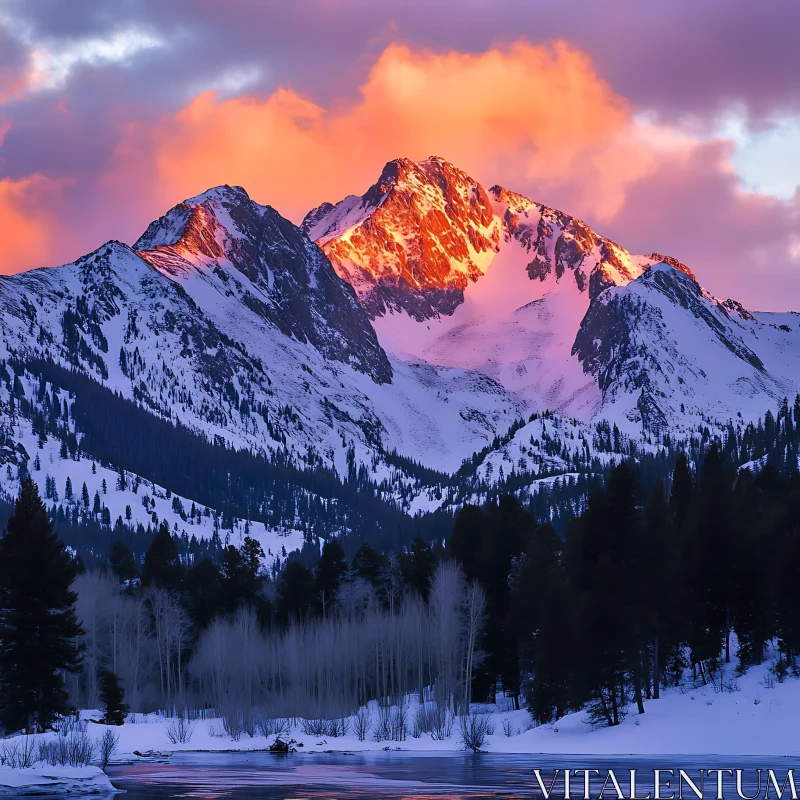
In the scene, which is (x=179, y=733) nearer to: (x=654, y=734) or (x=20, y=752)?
(x=654, y=734)

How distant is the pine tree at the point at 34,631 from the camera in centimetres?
6794

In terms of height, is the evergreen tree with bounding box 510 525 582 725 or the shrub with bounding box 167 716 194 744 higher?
the evergreen tree with bounding box 510 525 582 725

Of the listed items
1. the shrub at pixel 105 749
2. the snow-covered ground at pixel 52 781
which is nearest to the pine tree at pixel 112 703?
the shrub at pixel 105 749

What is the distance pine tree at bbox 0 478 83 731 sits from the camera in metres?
67.9

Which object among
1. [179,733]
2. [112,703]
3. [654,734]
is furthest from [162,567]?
[654,734]

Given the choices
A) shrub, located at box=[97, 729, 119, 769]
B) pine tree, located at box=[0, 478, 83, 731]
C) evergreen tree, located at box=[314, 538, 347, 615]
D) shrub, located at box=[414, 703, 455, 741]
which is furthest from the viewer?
evergreen tree, located at box=[314, 538, 347, 615]

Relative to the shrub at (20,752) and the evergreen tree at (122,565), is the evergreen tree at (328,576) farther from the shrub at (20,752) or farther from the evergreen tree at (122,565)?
the shrub at (20,752)

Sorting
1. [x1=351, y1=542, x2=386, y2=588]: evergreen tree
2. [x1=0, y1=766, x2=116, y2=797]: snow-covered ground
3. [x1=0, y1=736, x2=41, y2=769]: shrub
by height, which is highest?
[x1=351, y1=542, x2=386, y2=588]: evergreen tree

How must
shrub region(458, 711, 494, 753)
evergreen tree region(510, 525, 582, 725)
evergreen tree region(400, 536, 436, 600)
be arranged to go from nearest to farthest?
shrub region(458, 711, 494, 753) < evergreen tree region(510, 525, 582, 725) < evergreen tree region(400, 536, 436, 600)

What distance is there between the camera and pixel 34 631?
68.8 meters

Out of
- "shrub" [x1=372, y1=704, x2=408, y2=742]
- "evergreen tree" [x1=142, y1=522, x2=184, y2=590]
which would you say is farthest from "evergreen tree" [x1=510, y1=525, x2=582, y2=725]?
"evergreen tree" [x1=142, y1=522, x2=184, y2=590]

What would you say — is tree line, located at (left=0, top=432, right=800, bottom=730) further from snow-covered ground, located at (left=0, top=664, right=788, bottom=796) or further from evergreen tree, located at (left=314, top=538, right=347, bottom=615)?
snow-covered ground, located at (left=0, top=664, right=788, bottom=796)

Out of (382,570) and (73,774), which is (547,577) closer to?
(382,570)

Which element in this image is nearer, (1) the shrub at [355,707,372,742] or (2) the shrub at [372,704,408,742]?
(2) the shrub at [372,704,408,742]
